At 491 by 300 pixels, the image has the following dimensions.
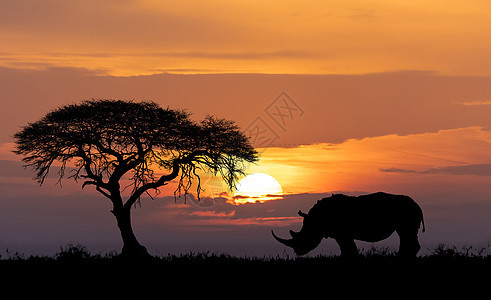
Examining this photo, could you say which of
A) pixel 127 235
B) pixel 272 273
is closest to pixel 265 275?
pixel 272 273

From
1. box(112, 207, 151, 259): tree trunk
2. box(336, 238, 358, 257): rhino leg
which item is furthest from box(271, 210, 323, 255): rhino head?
box(112, 207, 151, 259): tree trunk

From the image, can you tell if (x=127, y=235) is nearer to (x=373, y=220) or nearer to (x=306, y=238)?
(x=306, y=238)

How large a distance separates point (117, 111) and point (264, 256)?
12891 millimetres

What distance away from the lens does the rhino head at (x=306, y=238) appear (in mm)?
23938

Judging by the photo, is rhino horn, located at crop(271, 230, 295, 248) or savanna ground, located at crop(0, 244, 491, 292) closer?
savanna ground, located at crop(0, 244, 491, 292)

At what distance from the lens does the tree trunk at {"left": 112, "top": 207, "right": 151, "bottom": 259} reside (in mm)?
30812

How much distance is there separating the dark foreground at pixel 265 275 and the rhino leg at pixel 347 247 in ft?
1.23

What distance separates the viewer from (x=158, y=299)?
15469 mm

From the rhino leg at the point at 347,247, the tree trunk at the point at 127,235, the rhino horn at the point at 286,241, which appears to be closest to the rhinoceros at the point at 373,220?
the rhino leg at the point at 347,247

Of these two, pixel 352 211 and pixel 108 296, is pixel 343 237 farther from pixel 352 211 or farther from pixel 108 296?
pixel 108 296

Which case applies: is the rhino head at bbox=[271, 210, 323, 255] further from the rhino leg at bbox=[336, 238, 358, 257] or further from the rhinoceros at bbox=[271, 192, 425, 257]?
the rhino leg at bbox=[336, 238, 358, 257]

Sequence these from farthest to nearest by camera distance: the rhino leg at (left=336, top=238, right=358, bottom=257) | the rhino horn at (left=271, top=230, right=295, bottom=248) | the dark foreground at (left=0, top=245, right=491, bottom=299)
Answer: the rhino horn at (left=271, top=230, right=295, bottom=248) < the rhino leg at (left=336, top=238, right=358, bottom=257) < the dark foreground at (left=0, top=245, right=491, bottom=299)

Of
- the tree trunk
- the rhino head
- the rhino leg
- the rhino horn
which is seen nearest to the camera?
the rhino leg

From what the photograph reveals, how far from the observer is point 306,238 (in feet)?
78.9
